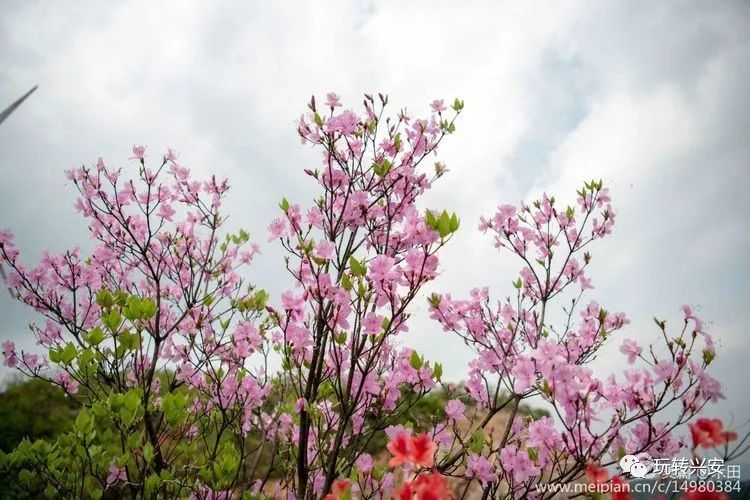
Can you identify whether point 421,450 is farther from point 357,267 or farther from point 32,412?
point 32,412

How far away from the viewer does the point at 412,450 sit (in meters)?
1.70

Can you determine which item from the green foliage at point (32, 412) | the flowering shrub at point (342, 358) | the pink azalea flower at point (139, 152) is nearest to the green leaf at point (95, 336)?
the flowering shrub at point (342, 358)

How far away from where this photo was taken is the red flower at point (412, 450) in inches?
65.9

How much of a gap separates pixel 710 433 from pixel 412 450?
1309 mm

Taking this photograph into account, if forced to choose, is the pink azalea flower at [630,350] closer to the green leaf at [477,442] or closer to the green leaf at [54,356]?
the green leaf at [477,442]

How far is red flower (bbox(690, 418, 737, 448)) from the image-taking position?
1820 mm

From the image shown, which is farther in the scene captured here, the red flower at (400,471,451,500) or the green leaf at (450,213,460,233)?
the green leaf at (450,213,460,233)

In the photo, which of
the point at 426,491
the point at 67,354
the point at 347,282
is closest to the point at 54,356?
the point at 67,354

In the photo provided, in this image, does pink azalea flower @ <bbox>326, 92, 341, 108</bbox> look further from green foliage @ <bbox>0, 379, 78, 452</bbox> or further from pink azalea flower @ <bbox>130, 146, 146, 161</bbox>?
green foliage @ <bbox>0, 379, 78, 452</bbox>

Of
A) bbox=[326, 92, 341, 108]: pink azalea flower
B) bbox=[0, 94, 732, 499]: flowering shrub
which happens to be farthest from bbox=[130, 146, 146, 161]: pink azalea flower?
bbox=[326, 92, 341, 108]: pink azalea flower

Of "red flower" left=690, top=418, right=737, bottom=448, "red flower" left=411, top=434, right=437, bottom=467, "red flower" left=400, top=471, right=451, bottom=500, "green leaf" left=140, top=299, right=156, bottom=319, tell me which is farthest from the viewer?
"green leaf" left=140, top=299, right=156, bottom=319

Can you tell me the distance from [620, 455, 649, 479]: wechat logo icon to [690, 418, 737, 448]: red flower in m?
1.01

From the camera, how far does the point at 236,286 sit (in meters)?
5.11

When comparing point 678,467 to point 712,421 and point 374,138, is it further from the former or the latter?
point 374,138
